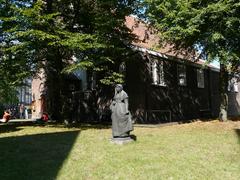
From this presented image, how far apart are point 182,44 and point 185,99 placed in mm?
7052

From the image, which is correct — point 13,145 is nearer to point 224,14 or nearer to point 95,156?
point 95,156

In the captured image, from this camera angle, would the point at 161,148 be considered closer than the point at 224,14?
Yes

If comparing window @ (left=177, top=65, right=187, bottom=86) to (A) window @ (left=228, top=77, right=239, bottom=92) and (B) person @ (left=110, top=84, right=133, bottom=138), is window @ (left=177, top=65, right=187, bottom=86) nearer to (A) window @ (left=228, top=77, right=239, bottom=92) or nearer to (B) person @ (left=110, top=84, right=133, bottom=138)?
(A) window @ (left=228, top=77, right=239, bottom=92)

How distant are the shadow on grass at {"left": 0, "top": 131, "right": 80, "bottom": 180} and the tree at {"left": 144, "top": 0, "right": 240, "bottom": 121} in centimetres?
724

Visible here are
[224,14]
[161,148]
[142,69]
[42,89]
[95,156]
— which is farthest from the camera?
[42,89]

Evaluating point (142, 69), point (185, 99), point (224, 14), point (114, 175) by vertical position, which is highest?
point (224, 14)

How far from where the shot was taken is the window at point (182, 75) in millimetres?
27477

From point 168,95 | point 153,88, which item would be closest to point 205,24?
point 153,88

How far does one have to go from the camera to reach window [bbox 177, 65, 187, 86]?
1082 inches

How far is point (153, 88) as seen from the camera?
24422 millimetres

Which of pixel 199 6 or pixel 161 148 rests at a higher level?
pixel 199 6

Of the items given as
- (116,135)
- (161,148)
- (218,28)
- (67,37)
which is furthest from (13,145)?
(218,28)

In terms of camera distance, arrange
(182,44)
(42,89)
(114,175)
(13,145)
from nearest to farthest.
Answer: (114,175) → (13,145) → (182,44) → (42,89)

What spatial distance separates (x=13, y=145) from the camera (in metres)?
13.6
